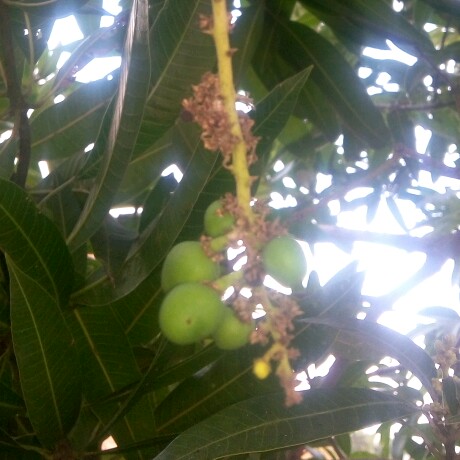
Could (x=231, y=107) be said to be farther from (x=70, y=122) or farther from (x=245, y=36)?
(x=245, y=36)

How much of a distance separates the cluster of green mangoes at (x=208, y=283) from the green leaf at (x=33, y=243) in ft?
0.73

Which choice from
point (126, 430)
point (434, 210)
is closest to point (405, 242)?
point (434, 210)

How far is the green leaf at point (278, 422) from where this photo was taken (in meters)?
0.77

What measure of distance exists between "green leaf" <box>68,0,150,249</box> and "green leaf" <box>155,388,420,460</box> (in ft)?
0.96

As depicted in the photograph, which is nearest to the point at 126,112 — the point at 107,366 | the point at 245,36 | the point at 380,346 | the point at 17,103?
the point at 17,103

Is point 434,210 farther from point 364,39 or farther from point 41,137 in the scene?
point 41,137

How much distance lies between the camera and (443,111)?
4.99ft

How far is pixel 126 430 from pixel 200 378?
13 cm

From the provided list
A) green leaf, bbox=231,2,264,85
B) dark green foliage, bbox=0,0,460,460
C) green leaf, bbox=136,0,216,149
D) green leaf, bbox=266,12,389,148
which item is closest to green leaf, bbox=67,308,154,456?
dark green foliage, bbox=0,0,460,460

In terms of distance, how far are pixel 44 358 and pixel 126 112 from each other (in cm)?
31

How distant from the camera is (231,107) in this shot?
1.79ft

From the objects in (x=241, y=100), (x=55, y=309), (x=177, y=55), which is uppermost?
(x=177, y=55)

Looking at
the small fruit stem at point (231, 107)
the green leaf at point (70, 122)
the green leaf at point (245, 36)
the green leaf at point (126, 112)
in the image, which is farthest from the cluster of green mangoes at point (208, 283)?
the green leaf at point (245, 36)

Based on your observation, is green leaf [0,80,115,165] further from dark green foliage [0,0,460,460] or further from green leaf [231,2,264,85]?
green leaf [231,2,264,85]
